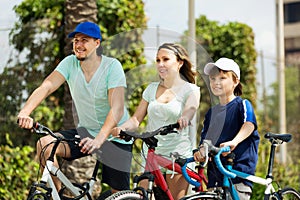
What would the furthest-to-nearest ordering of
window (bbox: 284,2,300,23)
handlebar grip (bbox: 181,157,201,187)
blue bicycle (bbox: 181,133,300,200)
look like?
window (bbox: 284,2,300,23) < handlebar grip (bbox: 181,157,201,187) < blue bicycle (bbox: 181,133,300,200)

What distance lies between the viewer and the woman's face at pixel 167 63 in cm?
524

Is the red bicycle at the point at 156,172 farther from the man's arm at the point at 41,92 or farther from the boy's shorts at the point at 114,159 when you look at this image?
the man's arm at the point at 41,92

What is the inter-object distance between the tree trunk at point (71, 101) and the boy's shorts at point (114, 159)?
8.25 ft

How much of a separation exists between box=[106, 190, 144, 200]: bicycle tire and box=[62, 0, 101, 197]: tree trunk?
3104 millimetres

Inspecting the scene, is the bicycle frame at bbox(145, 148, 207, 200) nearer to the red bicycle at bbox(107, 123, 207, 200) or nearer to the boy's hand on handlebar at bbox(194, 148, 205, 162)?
the red bicycle at bbox(107, 123, 207, 200)

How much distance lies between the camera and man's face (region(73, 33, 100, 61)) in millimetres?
5344

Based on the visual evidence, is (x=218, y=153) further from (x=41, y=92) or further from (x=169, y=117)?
(x=41, y=92)

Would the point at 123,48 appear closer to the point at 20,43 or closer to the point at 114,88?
the point at 114,88

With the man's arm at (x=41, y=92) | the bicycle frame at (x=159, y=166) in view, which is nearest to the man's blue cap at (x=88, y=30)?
the man's arm at (x=41, y=92)

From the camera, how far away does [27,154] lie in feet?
26.5

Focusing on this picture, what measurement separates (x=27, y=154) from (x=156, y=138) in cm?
314

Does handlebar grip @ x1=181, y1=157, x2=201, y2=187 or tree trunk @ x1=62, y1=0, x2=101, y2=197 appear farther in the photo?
tree trunk @ x1=62, y1=0, x2=101, y2=197

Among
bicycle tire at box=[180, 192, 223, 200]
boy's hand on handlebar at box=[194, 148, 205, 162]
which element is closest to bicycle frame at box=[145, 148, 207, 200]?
boy's hand on handlebar at box=[194, 148, 205, 162]

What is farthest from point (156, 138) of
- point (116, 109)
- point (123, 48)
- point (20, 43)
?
point (20, 43)
